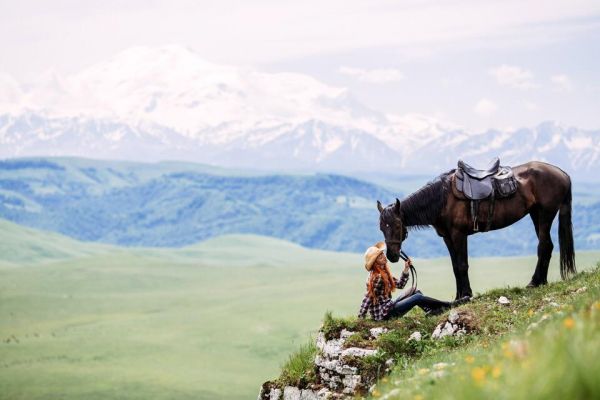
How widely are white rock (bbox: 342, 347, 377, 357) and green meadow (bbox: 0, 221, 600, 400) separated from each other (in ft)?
181

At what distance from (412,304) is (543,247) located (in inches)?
109

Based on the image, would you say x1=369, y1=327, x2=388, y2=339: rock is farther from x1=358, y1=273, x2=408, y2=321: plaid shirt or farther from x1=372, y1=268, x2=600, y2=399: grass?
x1=372, y1=268, x2=600, y2=399: grass

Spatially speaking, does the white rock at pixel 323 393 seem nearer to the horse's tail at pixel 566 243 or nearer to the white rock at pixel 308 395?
the white rock at pixel 308 395

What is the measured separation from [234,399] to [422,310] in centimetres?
6776

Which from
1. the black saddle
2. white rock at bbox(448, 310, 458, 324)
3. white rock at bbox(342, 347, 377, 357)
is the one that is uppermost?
the black saddle

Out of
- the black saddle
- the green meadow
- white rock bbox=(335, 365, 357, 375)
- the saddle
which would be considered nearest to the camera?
white rock bbox=(335, 365, 357, 375)

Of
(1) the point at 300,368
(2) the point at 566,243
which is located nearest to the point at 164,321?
(2) the point at 566,243

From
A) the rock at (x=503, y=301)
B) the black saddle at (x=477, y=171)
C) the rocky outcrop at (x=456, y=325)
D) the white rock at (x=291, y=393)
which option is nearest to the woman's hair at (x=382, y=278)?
the rocky outcrop at (x=456, y=325)

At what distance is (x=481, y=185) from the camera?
16.3m

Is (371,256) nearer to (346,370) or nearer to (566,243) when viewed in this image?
(346,370)

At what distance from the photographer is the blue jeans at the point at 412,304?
1570cm

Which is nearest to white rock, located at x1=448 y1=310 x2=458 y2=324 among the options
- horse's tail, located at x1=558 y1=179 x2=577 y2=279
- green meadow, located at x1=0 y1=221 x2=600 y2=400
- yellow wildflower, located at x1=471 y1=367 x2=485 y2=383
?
horse's tail, located at x1=558 y1=179 x2=577 y2=279

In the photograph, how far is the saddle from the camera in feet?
53.2

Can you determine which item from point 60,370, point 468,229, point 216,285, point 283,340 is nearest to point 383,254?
point 468,229
